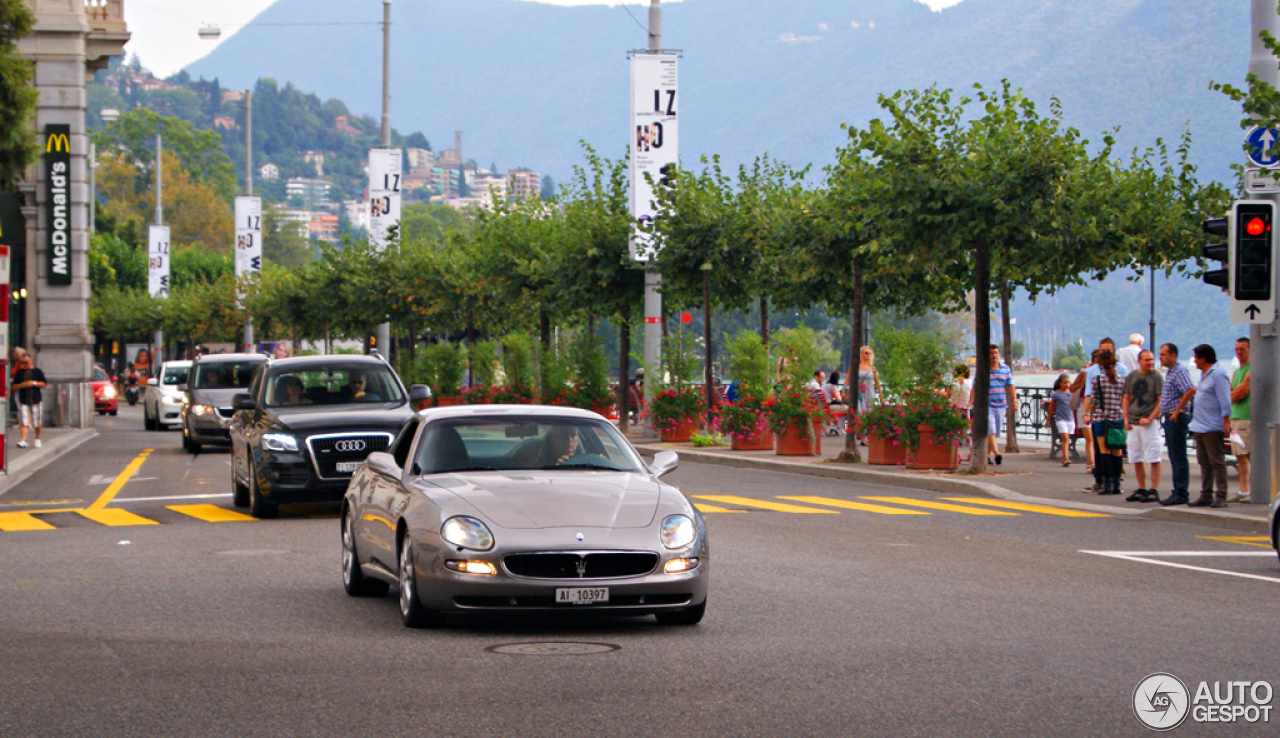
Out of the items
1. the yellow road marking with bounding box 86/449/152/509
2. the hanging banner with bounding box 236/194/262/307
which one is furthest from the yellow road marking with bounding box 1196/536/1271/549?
the hanging banner with bounding box 236/194/262/307

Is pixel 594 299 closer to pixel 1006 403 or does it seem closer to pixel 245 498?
pixel 1006 403

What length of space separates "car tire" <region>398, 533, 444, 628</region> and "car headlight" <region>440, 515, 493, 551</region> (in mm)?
381

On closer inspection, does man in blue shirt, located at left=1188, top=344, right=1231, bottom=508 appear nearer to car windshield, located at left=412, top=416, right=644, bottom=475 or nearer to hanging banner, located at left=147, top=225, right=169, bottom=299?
car windshield, located at left=412, top=416, right=644, bottom=475

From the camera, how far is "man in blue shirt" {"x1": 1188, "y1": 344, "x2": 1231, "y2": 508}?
17031 millimetres

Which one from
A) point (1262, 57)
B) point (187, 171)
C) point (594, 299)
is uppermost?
point (187, 171)

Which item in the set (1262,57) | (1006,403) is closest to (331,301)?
(1006,403)

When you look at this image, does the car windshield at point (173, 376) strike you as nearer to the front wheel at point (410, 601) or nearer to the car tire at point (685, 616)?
the front wheel at point (410, 601)

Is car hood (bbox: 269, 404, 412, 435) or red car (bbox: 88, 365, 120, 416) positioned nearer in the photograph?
car hood (bbox: 269, 404, 412, 435)

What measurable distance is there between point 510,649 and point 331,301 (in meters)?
45.4

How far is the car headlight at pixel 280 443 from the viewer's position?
15.6m

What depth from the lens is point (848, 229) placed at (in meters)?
23.2

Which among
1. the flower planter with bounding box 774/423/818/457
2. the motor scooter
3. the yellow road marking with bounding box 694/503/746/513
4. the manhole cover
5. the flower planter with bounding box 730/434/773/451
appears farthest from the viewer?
the motor scooter

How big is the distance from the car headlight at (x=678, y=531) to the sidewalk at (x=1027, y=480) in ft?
29.3

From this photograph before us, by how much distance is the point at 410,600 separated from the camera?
884 cm
